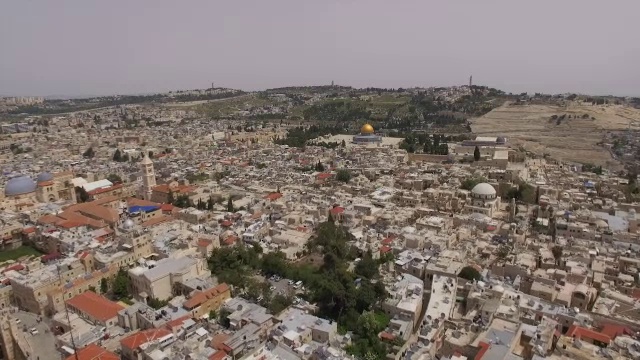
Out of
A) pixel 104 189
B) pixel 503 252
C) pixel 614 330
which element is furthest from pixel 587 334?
pixel 104 189

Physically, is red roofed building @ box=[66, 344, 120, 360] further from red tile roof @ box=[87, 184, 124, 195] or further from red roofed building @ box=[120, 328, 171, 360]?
red tile roof @ box=[87, 184, 124, 195]

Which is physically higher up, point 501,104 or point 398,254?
point 501,104

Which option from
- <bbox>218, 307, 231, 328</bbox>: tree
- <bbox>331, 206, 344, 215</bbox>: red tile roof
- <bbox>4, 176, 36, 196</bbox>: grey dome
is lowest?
<bbox>218, 307, 231, 328</bbox>: tree

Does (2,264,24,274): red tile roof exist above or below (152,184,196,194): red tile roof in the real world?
below

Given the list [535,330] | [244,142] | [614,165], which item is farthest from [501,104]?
[535,330]

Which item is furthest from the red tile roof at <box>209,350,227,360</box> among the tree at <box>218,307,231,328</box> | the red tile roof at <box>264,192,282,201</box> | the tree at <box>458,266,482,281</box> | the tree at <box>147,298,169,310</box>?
the red tile roof at <box>264,192,282,201</box>

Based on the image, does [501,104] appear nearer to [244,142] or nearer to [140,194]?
[244,142]

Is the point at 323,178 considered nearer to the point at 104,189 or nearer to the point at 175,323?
the point at 104,189
